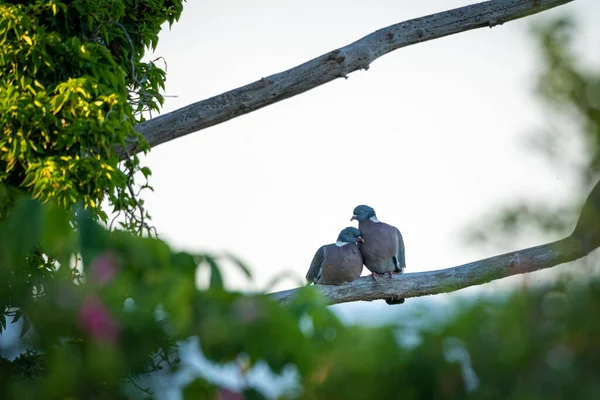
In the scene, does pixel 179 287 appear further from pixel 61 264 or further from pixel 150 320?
pixel 61 264

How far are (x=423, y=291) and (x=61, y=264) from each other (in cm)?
438

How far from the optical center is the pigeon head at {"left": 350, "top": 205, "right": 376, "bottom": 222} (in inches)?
269

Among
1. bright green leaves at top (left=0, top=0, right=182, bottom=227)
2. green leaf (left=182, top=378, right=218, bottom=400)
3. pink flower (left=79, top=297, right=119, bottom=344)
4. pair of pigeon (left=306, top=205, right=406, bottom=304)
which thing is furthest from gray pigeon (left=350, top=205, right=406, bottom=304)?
pink flower (left=79, top=297, right=119, bottom=344)

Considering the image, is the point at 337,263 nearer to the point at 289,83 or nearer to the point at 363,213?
the point at 363,213

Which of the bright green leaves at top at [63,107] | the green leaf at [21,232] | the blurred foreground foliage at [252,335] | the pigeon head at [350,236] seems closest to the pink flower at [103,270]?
the blurred foreground foliage at [252,335]

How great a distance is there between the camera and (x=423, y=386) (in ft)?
3.91

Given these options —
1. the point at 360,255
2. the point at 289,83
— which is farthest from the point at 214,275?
the point at 360,255

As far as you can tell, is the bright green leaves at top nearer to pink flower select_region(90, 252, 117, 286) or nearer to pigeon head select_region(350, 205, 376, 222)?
pigeon head select_region(350, 205, 376, 222)

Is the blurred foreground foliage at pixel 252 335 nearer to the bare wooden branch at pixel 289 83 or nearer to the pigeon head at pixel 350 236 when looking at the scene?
the bare wooden branch at pixel 289 83

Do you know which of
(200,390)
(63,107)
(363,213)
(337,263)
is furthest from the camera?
(363,213)

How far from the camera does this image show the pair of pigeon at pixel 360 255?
605cm

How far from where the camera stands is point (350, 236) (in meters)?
6.56

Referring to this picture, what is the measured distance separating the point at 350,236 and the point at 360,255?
31 centimetres

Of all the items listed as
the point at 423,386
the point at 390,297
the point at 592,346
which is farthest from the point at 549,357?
the point at 390,297
